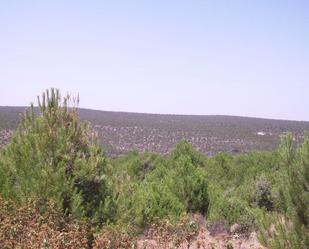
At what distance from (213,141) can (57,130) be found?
227ft

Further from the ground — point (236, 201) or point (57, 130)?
point (57, 130)

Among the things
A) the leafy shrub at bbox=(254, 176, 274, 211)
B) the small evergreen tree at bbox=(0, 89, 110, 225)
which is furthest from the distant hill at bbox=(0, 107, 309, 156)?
the small evergreen tree at bbox=(0, 89, 110, 225)

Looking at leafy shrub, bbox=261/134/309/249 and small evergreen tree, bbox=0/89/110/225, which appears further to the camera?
small evergreen tree, bbox=0/89/110/225

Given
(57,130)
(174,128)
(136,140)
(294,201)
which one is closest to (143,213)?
(57,130)

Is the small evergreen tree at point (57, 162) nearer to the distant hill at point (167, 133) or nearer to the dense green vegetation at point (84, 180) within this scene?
the dense green vegetation at point (84, 180)

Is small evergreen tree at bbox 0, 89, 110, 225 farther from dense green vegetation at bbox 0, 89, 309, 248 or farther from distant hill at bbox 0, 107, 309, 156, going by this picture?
distant hill at bbox 0, 107, 309, 156

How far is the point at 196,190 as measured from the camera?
20672 millimetres

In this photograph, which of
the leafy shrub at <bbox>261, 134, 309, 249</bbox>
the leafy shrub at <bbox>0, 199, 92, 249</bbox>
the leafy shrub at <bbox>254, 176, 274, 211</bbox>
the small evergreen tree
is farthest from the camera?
the leafy shrub at <bbox>254, 176, 274, 211</bbox>

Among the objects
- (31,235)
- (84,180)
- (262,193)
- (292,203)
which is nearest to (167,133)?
(262,193)

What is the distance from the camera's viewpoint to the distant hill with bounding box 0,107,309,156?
71812mm

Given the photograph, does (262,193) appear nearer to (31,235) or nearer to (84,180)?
(84,180)

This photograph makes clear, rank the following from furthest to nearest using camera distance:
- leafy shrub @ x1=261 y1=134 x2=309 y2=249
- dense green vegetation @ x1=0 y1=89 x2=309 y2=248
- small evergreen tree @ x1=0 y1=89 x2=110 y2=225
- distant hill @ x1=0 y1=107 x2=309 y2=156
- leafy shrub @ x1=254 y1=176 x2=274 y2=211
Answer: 1. distant hill @ x1=0 y1=107 x2=309 y2=156
2. leafy shrub @ x1=254 y1=176 x2=274 y2=211
3. small evergreen tree @ x1=0 y1=89 x2=110 y2=225
4. dense green vegetation @ x1=0 y1=89 x2=309 y2=248
5. leafy shrub @ x1=261 y1=134 x2=309 y2=249

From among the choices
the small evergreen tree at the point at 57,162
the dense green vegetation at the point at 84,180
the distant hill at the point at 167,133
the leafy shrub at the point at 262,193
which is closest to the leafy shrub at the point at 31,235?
the dense green vegetation at the point at 84,180

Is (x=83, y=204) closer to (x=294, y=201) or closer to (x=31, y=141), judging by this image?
(x=31, y=141)
